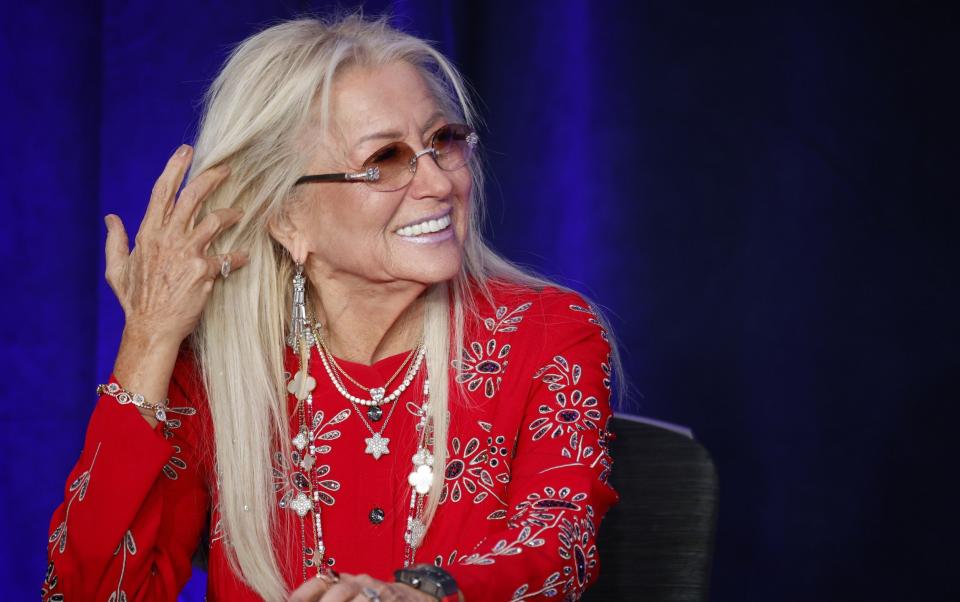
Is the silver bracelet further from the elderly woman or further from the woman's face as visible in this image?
the woman's face

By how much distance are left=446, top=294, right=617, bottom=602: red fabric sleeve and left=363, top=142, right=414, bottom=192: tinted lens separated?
34 centimetres

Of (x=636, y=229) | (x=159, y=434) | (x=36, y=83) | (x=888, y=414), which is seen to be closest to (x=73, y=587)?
(x=159, y=434)

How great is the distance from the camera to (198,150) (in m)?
1.89

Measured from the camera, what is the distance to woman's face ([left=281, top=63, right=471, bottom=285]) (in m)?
1.80

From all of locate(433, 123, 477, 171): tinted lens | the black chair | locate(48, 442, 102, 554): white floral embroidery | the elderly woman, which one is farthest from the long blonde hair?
the black chair

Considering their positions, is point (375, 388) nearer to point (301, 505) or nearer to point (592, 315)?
point (301, 505)

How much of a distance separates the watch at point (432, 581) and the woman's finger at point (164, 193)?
759mm

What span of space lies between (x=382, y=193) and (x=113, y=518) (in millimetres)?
659

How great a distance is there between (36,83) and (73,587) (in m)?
1.12

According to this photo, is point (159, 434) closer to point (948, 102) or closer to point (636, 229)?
point (636, 229)

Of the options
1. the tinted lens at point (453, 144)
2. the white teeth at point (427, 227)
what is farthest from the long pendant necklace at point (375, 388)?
the tinted lens at point (453, 144)

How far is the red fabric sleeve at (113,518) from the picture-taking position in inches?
64.2

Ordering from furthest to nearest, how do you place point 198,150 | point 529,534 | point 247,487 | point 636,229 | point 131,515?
point 636,229 → point 198,150 → point 247,487 → point 131,515 → point 529,534

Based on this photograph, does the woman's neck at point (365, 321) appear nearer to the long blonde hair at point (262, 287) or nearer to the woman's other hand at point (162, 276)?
the long blonde hair at point (262, 287)
